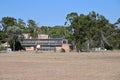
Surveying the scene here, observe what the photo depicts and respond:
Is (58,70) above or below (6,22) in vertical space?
below

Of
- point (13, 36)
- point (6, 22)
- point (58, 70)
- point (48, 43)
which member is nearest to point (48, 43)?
point (48, 43)

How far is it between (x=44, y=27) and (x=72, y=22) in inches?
2465

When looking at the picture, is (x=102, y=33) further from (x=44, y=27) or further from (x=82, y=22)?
(x=44, y=27)

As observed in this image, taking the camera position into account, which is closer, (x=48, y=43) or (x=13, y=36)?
(x=13, y=36)

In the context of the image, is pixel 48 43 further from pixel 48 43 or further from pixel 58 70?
pixel 58 70

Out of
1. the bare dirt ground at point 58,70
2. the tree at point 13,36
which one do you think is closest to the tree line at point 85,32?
the tree at point 13,36

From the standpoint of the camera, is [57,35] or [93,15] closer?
[93,15]

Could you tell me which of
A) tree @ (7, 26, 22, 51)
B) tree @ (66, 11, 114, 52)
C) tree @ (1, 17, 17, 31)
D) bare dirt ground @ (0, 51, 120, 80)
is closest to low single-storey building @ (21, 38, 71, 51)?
tree @ (1, 17, 17, 31)

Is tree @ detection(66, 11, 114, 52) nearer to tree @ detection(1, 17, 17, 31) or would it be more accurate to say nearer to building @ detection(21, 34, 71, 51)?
building @ detection(21, 34, 71, 51)

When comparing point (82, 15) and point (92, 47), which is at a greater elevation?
point (82, 15)

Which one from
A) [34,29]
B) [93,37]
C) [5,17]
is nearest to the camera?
[93,37]

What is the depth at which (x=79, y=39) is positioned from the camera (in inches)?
4090

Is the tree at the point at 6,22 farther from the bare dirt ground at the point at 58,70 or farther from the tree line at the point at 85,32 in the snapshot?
the bare dirt ground at the point at 58,70

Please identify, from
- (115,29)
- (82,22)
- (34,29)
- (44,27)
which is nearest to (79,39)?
(82,22)
